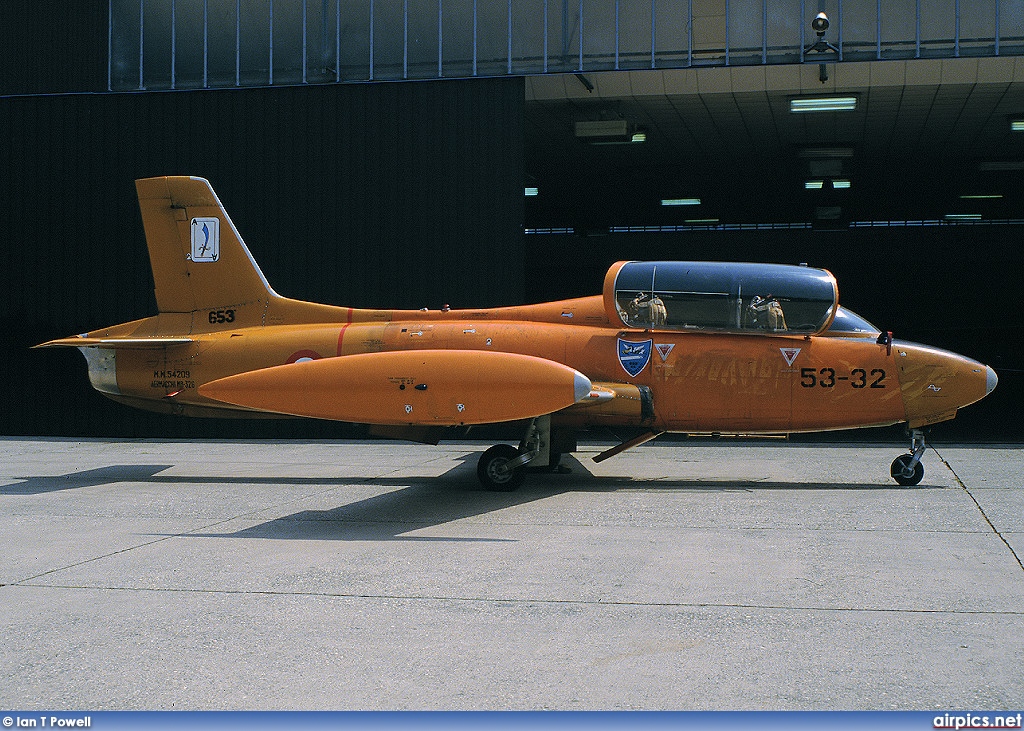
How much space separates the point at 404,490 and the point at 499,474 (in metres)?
1.12

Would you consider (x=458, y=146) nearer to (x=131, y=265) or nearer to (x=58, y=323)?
(x=131, y=265)

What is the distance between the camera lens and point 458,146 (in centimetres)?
1714

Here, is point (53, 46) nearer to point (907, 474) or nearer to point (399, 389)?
point (399, 389)

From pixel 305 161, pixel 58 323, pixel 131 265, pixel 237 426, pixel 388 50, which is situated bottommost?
pixel 237 426

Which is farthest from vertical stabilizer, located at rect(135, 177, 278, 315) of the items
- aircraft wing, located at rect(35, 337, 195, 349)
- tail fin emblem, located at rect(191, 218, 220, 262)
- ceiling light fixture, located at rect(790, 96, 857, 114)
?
ceiling light fixture, located at rect(790, 96, 857, 114)

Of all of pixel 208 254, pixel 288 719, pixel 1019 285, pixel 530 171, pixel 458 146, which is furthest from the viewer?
pixel 1019 285

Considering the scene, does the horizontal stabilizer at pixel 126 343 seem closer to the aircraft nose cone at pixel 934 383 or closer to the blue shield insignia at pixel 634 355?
the blue shield insignia at pixel 634 355

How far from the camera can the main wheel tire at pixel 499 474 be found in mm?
10414

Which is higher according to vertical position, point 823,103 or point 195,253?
point 823,103

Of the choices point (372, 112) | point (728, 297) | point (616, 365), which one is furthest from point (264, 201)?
point (728, 297)

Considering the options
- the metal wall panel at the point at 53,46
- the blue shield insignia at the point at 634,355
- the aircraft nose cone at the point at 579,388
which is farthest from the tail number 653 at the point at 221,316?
the metal wall panel at the point at 53,46

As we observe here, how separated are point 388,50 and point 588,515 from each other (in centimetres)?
1162

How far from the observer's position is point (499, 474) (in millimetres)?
10414

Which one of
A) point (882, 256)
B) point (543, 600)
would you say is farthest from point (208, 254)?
point (882, 256)
